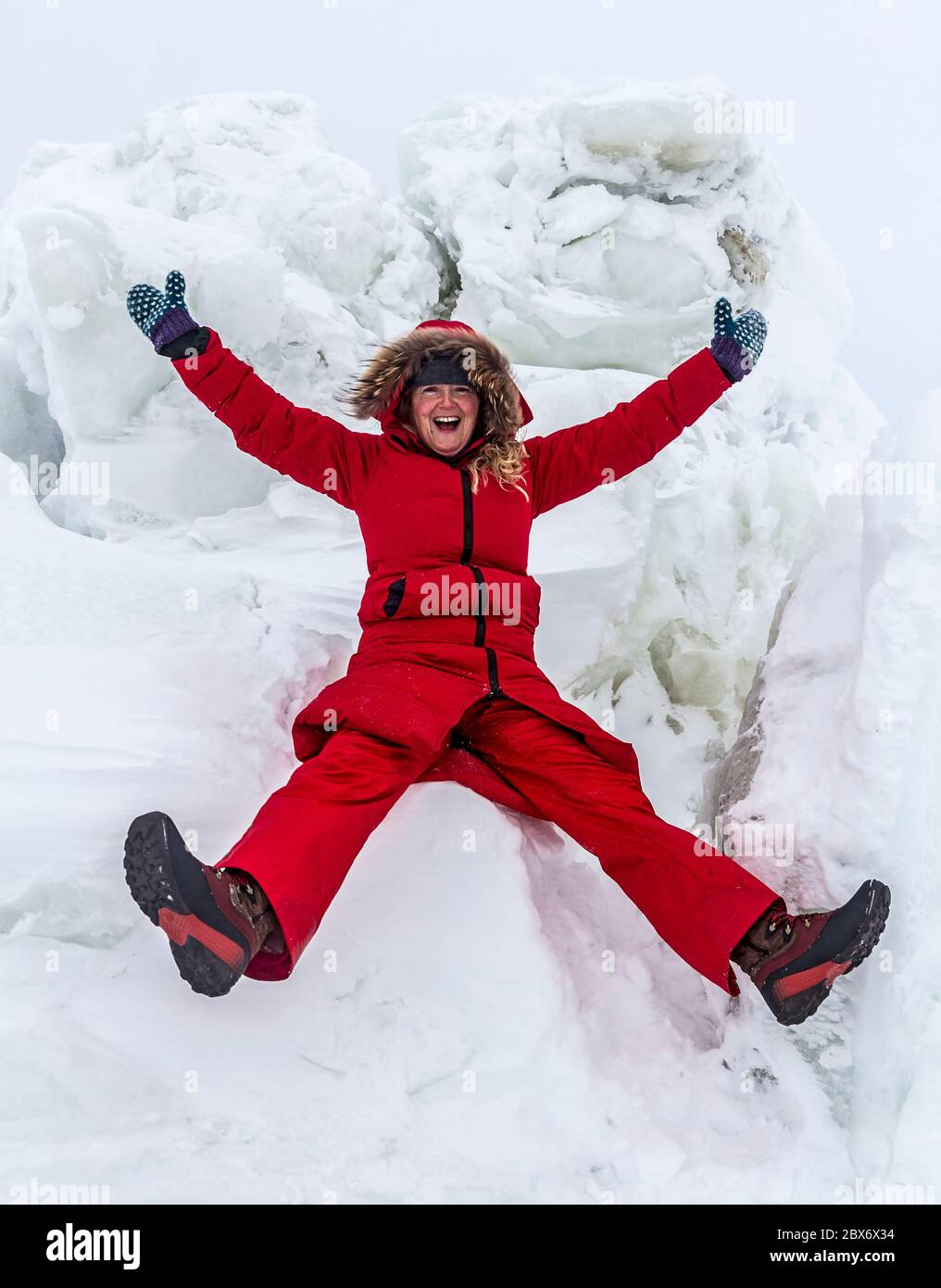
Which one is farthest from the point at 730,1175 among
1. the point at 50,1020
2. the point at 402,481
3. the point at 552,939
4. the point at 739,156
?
the point at 739,156

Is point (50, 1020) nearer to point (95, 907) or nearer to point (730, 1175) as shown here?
point (95, 907)

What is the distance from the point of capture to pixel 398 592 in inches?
79.0

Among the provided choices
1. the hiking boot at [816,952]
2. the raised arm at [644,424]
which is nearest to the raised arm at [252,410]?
the raised arm at [644,424]

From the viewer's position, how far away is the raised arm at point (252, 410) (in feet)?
6.66

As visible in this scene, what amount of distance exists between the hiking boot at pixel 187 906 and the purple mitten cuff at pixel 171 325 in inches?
43.5

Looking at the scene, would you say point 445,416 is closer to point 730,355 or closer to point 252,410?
point 252,410

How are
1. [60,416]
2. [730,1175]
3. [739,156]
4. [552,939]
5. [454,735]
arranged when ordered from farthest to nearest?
[739,156], [60,416], [454,735], [552,939], [730,1175]

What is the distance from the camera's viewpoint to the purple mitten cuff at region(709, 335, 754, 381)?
2180 mm

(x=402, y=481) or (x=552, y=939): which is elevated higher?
(x=402, y=481)

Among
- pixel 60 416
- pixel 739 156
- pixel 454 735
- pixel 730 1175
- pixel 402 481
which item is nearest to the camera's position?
pixel 730 1175

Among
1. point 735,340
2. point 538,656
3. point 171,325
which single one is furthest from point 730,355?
point 171,325

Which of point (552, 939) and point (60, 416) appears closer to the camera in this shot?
point (552, 939)

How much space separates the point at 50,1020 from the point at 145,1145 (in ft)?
0.80
